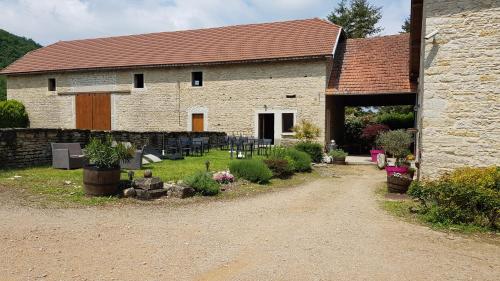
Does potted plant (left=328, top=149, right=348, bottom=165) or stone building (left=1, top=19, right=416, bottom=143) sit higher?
stone building (left=1, top=19, right=416, bottom=143)

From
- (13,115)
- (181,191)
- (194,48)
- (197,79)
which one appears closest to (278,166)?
(181,191)

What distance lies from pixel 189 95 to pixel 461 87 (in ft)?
50.2

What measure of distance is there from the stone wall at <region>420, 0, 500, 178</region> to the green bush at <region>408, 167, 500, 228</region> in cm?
99

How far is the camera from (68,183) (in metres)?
8.48

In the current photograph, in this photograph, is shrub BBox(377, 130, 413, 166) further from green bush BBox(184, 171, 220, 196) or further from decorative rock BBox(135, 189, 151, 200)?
decorative rock BBox(135, 189, 151, 200)

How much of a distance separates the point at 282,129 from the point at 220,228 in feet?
44.8

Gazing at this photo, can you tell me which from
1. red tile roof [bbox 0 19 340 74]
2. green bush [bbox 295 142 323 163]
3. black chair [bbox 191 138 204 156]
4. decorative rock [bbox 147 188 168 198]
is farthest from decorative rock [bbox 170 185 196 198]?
red tile roof [bbox 0 19 340 74]

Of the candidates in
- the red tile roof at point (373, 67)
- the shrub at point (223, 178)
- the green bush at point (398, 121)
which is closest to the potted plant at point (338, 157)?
the red tile roof at point (373, 67)

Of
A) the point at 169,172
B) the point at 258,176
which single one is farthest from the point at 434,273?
the point at 169,172

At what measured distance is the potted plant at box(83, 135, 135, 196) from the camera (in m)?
7.37

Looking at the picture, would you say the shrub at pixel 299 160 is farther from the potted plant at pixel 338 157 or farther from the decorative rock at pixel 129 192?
the decorative rock at pixel 129 192

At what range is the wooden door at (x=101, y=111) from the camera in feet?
75.1

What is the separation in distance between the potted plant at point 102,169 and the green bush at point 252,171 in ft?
10.5

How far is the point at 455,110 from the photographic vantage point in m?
7.71
